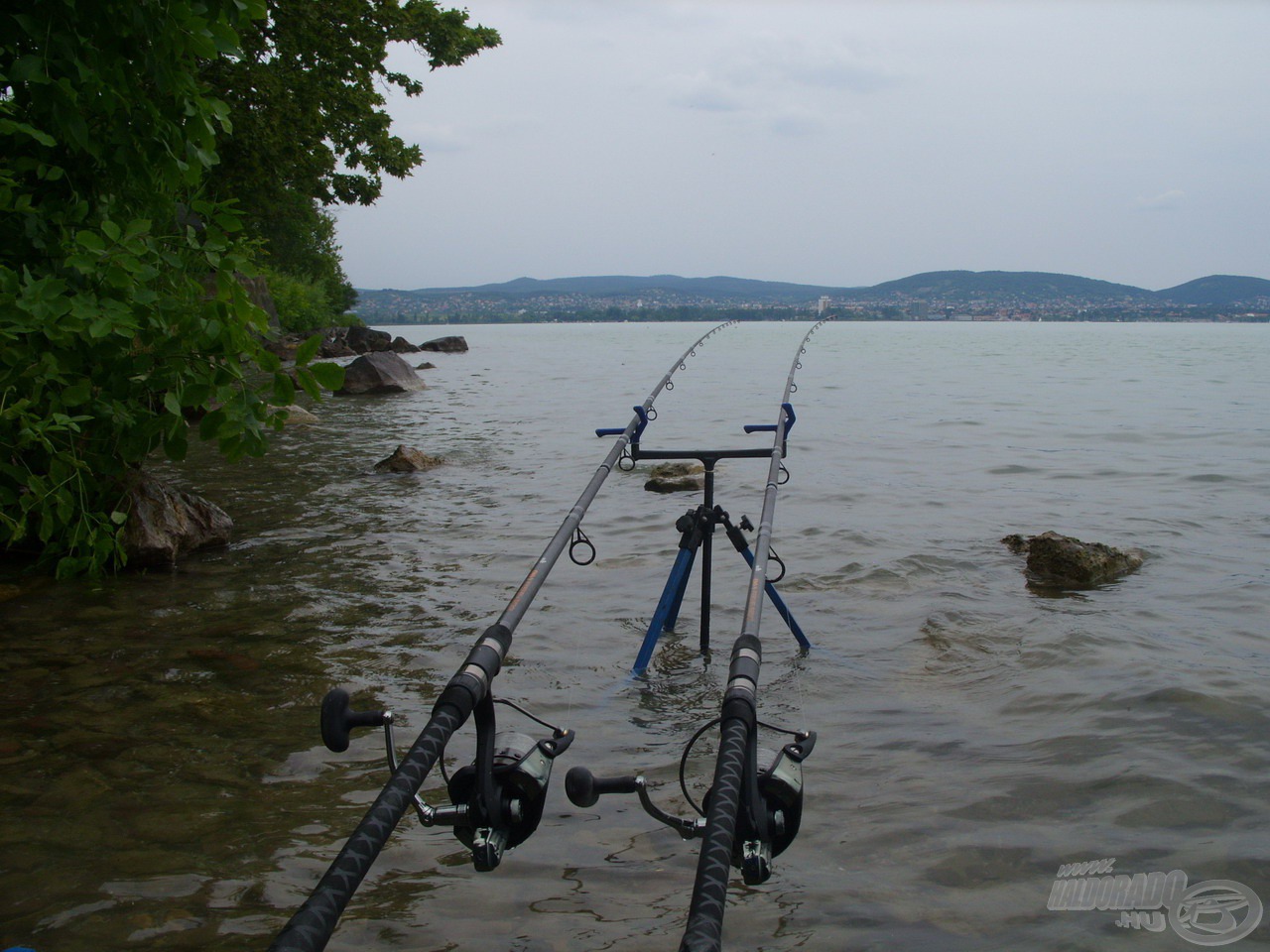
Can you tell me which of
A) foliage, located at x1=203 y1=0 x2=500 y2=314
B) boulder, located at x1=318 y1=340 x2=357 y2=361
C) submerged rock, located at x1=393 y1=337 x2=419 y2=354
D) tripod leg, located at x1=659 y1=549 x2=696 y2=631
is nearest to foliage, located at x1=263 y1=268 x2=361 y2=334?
boulder, located at x1=318 y1=340 x2=357 y2=361

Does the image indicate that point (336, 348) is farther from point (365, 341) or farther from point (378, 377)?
point (378, 377)

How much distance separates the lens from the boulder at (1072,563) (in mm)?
6816

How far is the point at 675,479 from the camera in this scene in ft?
36.0

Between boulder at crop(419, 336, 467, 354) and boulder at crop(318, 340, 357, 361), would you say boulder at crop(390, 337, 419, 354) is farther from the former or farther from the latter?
boulder at crop(318, 340, 357, 361)

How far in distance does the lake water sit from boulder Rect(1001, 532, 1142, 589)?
0.16 m

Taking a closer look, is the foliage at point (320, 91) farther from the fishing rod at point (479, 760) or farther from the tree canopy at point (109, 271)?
the fishing rod at point (479, 760)

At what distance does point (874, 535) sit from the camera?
8.62 metres

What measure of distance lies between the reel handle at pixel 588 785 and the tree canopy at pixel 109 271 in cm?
320

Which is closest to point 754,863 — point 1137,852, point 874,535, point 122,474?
point 1137,852

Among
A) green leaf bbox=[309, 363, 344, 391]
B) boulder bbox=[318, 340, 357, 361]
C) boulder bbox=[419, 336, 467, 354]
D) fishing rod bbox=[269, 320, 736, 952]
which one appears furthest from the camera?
boulder bbox=[419, 336, 467, 354]

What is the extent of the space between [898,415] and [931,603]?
1352cm

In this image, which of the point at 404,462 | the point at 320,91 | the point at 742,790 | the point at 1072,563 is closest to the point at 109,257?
the point at 742,790

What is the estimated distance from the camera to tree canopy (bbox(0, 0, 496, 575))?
5.25m

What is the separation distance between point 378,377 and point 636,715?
20657 mm
